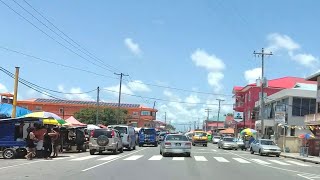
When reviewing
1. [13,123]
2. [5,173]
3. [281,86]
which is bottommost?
[5,173]

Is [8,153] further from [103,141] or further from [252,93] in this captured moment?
[252,93]

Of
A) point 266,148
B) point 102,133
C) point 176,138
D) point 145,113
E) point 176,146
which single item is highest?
point 145,113

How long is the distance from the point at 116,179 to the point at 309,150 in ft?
108

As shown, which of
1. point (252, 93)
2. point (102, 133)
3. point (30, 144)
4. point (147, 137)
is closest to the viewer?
point (30, 144)

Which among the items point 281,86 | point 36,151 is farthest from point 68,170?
point 281,86

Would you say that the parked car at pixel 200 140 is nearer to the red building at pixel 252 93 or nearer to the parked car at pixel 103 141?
the red building at pixel 252 93

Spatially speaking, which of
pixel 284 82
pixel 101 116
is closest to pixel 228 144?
pixel 284 82

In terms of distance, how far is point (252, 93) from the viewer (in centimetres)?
9456

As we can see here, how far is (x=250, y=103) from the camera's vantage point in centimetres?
9519

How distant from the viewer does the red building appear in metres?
91.7

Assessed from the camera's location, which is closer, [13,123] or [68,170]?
[68,170]

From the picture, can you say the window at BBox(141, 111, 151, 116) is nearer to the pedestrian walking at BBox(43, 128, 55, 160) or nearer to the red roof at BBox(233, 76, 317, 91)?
the red roof at BBox(233, 76, 317, 91)

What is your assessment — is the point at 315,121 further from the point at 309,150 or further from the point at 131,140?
the point at 131,140

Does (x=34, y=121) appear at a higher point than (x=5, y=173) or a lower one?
higher
